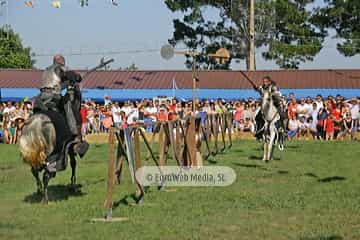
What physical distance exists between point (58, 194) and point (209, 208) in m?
3.53

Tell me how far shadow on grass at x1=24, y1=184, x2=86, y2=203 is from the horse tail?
0.87 metres

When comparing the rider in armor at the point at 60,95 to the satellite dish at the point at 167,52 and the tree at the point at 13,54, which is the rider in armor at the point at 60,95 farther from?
the tree at the point at 13,54

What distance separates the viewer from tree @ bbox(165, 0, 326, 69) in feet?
A: 171

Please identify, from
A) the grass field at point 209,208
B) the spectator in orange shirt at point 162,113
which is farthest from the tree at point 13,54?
the grass field at point 209,208

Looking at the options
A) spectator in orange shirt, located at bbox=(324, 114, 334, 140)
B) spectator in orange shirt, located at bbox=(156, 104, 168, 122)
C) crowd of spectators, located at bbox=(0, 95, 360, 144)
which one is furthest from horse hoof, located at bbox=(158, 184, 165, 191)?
spectator in orange shirt, located at bbox=(324, 114, 334, 140)

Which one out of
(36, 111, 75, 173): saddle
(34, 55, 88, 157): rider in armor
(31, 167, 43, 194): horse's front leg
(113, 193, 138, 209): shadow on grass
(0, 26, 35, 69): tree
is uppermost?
(0, 26, 35, 69): tree

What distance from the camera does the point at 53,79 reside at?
12.5m

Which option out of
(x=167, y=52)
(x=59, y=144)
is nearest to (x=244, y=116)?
(x=167, y=52)

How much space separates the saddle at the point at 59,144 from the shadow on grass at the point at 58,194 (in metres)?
0.67

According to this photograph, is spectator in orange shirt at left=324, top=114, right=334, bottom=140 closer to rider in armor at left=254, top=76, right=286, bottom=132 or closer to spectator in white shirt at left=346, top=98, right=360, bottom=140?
spectator in white shirt at left=346, top=98, right=360, bottom=140

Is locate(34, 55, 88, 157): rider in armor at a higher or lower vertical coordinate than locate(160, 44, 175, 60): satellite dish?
lower

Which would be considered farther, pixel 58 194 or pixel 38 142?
pixel 58 194

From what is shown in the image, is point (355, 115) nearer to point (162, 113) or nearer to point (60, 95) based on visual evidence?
point (162, 113)

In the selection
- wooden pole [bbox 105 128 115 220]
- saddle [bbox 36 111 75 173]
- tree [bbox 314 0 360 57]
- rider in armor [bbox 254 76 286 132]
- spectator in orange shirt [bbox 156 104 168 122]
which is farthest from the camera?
tree [bbox 314 0 360 57]
